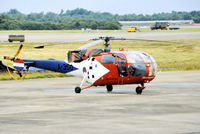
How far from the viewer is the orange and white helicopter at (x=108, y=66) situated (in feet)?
76.9

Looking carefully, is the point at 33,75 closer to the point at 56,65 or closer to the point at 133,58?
the point at 56,65

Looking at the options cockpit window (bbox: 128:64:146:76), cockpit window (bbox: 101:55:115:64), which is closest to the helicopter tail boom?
cockpit window (bbox: 101:55:115:64)

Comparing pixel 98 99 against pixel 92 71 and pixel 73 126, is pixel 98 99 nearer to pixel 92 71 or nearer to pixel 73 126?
pixel 92 71

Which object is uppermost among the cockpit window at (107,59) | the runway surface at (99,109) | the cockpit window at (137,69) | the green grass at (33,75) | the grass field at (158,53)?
the cockpit window at (107,59)

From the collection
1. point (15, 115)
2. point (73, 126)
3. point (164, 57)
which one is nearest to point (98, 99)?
point (15, 115)

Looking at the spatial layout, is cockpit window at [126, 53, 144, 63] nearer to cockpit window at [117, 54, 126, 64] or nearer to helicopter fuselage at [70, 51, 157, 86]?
helicopter fuselage at [70, 51, 157, 86]

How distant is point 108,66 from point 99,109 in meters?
5.00

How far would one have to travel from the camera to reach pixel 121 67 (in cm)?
2383

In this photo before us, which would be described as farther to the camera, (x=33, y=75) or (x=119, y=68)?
(x=33, y=75)

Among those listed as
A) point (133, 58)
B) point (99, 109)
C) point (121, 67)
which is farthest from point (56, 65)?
point (99, 109)

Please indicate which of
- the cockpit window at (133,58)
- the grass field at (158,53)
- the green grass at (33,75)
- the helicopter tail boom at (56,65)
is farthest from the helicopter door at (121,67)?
the grass field at (158,53)

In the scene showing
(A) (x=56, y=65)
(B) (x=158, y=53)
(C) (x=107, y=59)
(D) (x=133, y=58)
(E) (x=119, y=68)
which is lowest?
(B) (x=158, y=53)

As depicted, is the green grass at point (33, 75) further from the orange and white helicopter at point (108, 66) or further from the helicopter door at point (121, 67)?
the helicopter door at point (121, 67)

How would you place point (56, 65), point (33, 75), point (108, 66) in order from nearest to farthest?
point (108, 66) < point (56, 65) < point (33, 75)
